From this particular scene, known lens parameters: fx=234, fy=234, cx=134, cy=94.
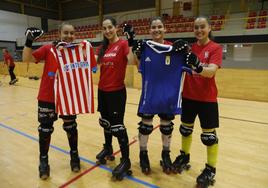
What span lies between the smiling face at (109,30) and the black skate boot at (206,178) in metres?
1.74

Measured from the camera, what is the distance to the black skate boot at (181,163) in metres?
2.76

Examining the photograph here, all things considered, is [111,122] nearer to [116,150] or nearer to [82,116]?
[116,150]

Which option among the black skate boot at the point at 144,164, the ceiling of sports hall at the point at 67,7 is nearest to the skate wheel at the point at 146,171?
the black skate boot at the point at 144,164

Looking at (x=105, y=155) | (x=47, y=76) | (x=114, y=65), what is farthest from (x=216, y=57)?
(x=105, y=155)

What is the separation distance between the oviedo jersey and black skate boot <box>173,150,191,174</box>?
740 millimetres

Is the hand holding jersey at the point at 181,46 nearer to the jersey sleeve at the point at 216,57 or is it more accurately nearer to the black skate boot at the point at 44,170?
the jersey sleeve at the point at 216,57

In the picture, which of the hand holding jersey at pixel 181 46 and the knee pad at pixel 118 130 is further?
the knee pad at pixel 118 130

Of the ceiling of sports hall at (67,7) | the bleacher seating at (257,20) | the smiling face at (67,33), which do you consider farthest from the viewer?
the ceiling of sports hall at (67,7)

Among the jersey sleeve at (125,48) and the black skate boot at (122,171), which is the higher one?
the jersey sleeve at (125,48)

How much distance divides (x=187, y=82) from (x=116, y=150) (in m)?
1.56

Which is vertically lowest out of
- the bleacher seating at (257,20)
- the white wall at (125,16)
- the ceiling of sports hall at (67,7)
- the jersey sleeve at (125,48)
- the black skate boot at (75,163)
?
the black skate boot at (75,163)

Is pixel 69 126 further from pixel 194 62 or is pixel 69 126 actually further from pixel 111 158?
pixel 194 62

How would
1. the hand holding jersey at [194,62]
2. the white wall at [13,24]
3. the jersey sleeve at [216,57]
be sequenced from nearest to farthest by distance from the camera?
the hand holding jersey at [194,62] < the jersey sleeve at [216,57] < the white wall at [13,24]

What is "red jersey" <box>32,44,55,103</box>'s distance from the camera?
7.84ft
